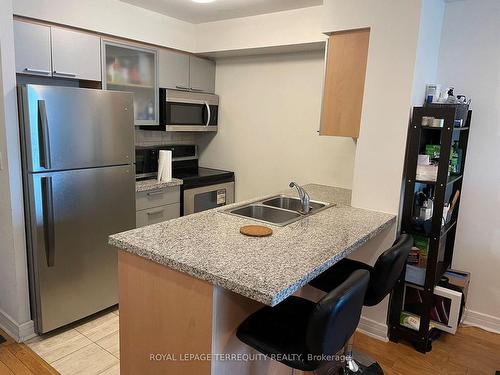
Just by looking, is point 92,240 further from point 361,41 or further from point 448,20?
point 448,20

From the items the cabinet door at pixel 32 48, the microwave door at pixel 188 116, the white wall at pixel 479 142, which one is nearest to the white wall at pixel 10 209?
the cabinet door at pixel 32 48

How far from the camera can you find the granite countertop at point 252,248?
1328 mm

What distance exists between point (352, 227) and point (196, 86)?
2.33 m

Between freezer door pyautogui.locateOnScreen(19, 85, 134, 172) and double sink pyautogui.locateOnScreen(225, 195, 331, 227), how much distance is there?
0.97 meters

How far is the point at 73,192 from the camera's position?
2400mm

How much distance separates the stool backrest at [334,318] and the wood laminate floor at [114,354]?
1123 mm

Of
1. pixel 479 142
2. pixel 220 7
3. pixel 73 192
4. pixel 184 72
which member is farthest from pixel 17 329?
pixel 479 142

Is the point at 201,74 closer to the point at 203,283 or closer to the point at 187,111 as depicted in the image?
the point at 187,111

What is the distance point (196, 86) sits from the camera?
3699mm

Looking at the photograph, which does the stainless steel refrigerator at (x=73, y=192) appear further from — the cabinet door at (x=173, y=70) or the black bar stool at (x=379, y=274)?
the black bar stool at (x=379, y=274)

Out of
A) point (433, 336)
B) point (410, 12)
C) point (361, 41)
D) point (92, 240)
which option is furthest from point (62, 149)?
point (433, 336)

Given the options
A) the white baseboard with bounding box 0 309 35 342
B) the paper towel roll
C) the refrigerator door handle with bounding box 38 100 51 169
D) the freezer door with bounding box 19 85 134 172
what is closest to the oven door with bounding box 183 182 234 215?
the paper towel roll

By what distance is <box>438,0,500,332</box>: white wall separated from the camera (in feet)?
8.18

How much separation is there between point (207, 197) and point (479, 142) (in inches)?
92.0
